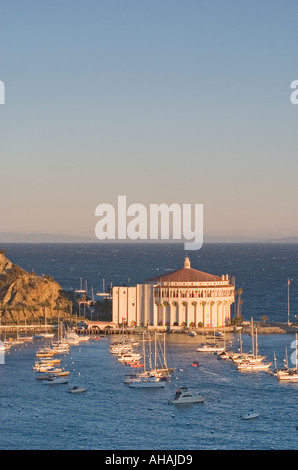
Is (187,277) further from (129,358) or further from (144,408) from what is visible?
(144,408)

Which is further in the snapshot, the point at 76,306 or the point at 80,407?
the point at 76,306

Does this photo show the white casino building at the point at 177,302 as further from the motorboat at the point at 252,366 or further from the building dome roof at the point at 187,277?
the motorboat at the point at 252,366

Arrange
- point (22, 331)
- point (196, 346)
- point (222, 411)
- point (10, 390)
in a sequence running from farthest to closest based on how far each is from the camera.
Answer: point (22, 331), point (196, 346), point (10, 390), point (222, 411)

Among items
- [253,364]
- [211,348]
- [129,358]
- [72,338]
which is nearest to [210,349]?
[211,348]

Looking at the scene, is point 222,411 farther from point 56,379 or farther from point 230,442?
point 56,379

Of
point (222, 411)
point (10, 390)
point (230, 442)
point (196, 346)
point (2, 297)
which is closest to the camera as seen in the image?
point (230, 442)

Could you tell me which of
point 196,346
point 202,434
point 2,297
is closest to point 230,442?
point 202,434
